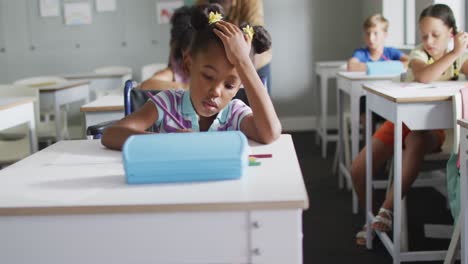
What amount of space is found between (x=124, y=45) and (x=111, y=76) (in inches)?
34.8

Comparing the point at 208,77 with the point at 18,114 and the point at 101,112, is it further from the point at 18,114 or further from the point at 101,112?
the point at 18,114

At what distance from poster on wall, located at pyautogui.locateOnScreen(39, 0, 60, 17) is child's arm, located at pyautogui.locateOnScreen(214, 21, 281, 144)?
4936 millimetres

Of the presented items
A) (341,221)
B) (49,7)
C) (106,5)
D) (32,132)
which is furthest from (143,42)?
(341,221)

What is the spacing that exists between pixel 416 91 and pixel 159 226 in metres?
1.58

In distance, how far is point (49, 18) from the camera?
6.04 m

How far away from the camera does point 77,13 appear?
6.03 meters

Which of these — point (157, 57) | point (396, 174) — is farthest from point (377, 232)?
point (157, 57)

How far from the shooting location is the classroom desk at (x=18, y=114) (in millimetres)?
2640

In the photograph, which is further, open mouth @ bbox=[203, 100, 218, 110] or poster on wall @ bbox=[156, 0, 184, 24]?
poster on wall @ bbox=[156, 0, 184, 24]

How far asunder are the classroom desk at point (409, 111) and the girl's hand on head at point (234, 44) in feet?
2.75

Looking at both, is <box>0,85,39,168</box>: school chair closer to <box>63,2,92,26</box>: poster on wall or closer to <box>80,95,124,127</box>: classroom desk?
<box>80,95,124,127</box>: classroom desk

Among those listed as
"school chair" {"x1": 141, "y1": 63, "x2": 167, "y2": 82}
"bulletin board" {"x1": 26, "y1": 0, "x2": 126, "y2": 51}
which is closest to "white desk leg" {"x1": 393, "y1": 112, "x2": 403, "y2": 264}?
"school chair" {"x1": 141, "y1": 63, "x2": 167, "y2": 82}

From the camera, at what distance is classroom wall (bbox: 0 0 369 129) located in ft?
19.4

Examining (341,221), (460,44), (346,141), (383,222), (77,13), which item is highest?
(77,13)
